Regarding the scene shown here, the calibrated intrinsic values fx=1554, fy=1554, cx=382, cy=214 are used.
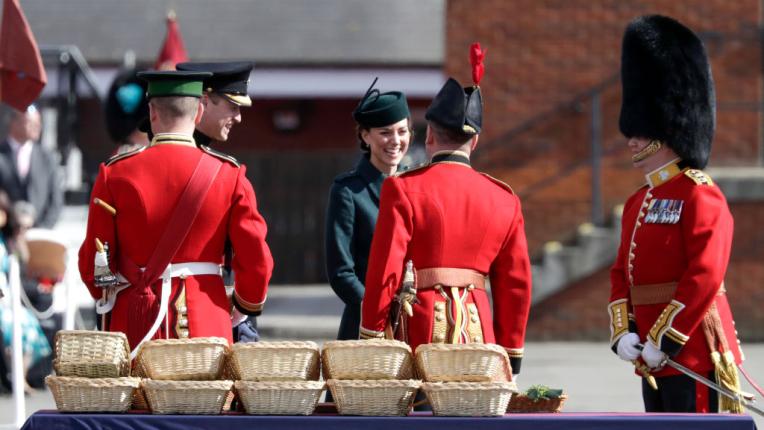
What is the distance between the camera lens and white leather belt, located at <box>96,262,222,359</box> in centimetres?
574

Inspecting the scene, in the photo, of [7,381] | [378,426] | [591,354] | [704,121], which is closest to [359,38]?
[591,354]

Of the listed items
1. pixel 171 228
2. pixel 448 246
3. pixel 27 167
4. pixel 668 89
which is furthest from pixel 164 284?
pixel 27 167

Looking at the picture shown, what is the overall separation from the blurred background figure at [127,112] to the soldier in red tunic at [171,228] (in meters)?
2.51

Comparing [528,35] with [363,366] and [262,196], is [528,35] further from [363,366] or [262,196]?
[363,366]

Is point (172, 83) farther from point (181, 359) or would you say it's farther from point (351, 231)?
point (351, 231)

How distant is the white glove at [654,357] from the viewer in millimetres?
5996

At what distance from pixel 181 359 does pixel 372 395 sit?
66 centimetres

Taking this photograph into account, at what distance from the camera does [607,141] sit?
15.5m

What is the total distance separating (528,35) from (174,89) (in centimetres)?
1007

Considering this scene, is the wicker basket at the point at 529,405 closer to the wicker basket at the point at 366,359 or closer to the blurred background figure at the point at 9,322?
the wicker basket at the point at 366,359

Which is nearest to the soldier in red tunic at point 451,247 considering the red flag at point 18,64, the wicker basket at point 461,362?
the wicker basket at point 461,362

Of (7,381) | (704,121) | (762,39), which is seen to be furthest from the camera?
(762,39)

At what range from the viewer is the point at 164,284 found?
5793 mm

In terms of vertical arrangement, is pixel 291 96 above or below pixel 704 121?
above
